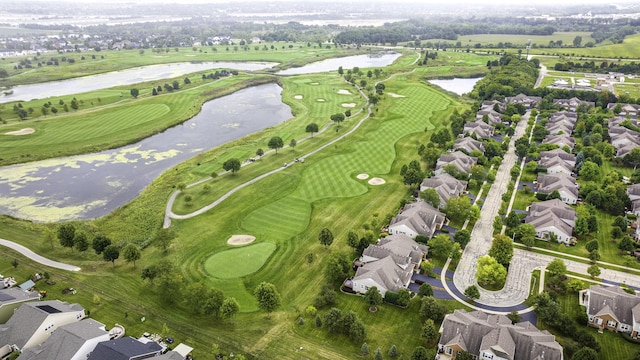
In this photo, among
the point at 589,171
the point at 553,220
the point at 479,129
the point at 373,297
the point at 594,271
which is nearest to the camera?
the point at 373,297

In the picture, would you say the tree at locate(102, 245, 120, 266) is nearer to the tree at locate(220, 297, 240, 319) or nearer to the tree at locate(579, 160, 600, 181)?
the tree at locate(220, 297, 240, 319)

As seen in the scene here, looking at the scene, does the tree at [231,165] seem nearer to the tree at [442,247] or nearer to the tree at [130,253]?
the tree at [130,253]

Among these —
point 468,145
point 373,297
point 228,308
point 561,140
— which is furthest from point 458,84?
point 228,308

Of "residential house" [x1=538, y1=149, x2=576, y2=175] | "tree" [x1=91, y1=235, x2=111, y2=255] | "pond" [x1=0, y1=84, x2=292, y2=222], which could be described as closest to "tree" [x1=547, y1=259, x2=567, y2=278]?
"residential house" [x1=538, y1=149, x2=576, y2=175]

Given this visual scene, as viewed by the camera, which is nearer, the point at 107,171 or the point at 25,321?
the point at 25,321

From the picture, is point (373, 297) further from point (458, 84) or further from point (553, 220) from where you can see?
point (458, 84)

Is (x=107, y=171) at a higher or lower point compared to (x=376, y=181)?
higher
